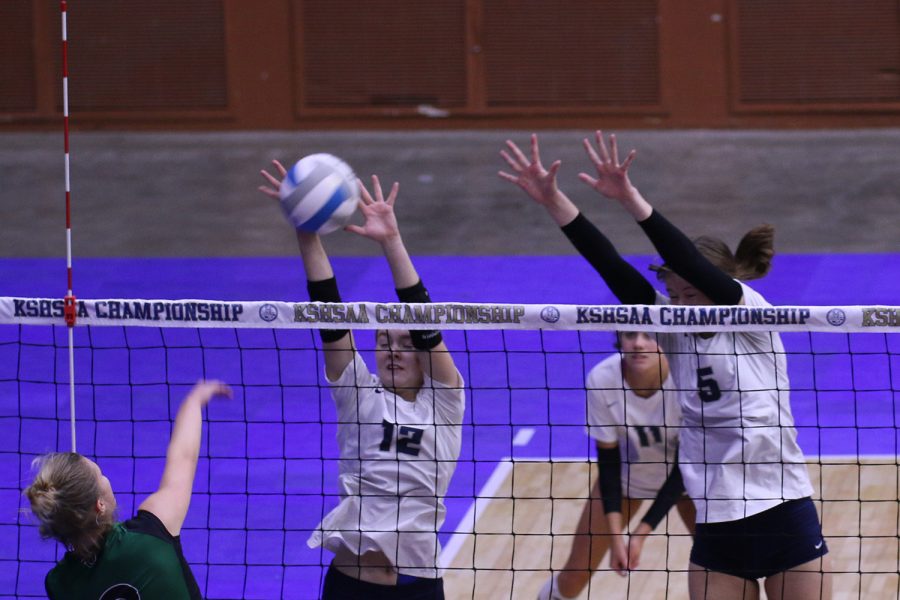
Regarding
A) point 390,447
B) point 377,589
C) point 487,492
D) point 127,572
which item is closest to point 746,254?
point 390,447

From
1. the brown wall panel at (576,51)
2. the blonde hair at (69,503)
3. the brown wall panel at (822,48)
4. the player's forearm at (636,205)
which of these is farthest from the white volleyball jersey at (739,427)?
the brown wall panel at (822,48)

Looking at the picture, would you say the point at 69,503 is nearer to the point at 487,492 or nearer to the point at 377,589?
the point at 377,589

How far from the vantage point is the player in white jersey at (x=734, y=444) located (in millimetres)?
4566

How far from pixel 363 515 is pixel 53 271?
9237mm

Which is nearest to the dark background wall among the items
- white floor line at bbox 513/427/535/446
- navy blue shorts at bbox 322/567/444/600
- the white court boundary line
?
white floor line at bbox 513/427/535/446

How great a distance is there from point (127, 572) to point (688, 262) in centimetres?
207

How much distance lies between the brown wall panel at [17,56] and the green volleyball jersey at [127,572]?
16.7 metres

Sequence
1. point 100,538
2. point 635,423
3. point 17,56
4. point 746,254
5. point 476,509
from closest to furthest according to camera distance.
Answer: point 100,538
point 746,254
point 635,423
point 476,509
point 17,56

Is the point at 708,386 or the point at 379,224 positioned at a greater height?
the point at 379,224

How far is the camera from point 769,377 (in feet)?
15.4

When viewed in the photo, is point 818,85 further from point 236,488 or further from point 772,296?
point 236,488

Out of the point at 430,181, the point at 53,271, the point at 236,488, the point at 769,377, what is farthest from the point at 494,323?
the point at 430,181

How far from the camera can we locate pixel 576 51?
60.7 feet

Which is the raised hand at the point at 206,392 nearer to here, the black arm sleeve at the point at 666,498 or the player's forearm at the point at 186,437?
the player's forearm at the point at 186,437
